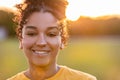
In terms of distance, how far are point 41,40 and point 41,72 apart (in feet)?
1.09

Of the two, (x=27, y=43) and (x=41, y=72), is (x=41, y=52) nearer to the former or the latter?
(x=27, y=43)

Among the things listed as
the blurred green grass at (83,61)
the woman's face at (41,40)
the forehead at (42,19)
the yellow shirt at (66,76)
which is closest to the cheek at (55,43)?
the woman's face at (41,40)

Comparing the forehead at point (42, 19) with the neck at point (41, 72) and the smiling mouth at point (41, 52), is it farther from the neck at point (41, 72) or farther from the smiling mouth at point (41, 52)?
the neck at point (41, 72)

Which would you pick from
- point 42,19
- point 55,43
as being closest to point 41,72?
point 55,43

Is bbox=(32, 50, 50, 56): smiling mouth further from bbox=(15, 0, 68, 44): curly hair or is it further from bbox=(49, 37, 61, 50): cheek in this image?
bbox=(15, 0, 68, 44): curly hair

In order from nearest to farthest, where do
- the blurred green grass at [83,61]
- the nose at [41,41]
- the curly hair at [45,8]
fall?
the nose at [41,41] → the curly hair at [45,8] → the blurred green grass at [83,61]

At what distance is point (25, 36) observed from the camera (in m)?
4.62

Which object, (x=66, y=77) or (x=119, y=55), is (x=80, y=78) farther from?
(x=119, y=55)

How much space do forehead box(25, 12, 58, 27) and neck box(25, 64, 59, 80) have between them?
346 mm

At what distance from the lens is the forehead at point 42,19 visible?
15.1 ft

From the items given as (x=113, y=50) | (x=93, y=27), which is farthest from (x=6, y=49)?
(x=93, y=27)

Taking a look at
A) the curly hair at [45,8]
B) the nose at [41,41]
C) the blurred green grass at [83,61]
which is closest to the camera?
the nose at [41,41]

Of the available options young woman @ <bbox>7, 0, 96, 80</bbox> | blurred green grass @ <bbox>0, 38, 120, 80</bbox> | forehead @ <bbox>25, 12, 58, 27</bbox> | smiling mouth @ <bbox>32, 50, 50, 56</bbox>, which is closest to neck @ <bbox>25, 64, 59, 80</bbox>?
young woman @ <bbox>7, 0, 96, 80</bbox>

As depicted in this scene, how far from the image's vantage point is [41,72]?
4.75 metres
